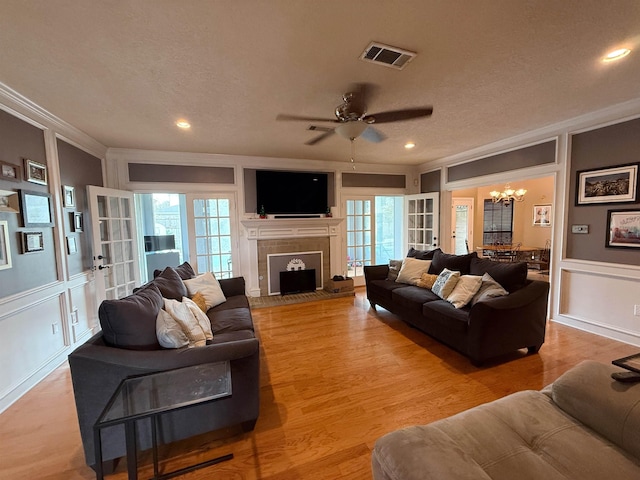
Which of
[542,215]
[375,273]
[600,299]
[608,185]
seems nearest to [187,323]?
[375,273]

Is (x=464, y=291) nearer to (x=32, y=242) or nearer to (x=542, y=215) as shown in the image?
(x=32, y=242)

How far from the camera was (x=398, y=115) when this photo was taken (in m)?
2.38

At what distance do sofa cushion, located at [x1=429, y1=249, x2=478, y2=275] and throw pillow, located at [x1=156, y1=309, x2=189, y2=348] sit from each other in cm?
312

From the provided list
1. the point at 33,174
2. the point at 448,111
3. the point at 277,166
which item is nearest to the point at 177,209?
the point at 277,166

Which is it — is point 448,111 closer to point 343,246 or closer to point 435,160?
point 435,160

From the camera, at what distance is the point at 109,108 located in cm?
273

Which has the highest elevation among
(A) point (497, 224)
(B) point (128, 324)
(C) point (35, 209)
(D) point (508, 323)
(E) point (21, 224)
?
(C) point (35, 209)

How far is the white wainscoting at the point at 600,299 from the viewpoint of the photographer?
2.97 m

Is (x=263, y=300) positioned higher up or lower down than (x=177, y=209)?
lower down

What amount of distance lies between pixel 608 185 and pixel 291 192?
14.0ft

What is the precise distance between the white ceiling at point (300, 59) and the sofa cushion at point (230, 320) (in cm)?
208

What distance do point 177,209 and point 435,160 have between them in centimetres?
554

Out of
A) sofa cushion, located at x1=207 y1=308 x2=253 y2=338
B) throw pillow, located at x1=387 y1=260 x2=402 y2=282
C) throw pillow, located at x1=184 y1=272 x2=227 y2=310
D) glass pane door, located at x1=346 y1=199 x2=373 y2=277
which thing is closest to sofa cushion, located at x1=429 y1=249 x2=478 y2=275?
throw pillow, located at x1=387 y1=260 x2=402 y2=282

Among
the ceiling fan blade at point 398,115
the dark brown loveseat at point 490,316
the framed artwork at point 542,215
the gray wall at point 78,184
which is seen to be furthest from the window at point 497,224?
the gray wall at point 78,184
